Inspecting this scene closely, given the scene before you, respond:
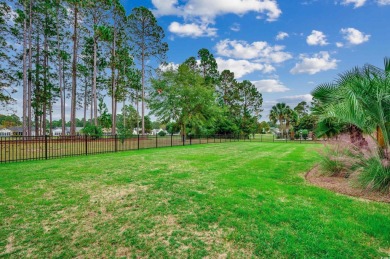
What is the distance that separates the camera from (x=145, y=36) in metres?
23.9

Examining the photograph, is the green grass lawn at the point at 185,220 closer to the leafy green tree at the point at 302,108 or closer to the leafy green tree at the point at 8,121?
the leafy green tree at the point at 302,108

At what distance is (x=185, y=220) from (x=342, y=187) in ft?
14.0

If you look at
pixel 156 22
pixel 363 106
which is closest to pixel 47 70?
pixel 156 22

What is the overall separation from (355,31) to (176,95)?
15.8 m

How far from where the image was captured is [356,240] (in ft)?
8.24

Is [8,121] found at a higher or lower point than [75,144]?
higher

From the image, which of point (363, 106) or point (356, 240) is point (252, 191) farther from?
point (363, 106)

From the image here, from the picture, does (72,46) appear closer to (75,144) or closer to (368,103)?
(75,144)

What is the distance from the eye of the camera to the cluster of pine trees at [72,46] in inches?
704

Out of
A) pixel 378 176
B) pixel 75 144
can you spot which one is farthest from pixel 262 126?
pixel 378 176

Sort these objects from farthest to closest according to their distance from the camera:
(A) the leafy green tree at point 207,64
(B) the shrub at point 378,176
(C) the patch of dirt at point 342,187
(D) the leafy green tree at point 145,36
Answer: (A) the leafy green tree at point 207,64 < (D) the leafy green tree at point 145,36 < (B) the shrub at point 378,176 < (C) the patch of dirt at point 342,187

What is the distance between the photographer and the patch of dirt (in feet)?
13.7

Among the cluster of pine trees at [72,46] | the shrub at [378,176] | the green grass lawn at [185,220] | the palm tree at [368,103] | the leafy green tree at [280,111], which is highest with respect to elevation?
the cluster of pine trees at [72,46]

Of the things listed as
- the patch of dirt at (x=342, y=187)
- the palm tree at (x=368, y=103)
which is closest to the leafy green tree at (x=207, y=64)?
the patch of dirt at (x=342, y=187)
